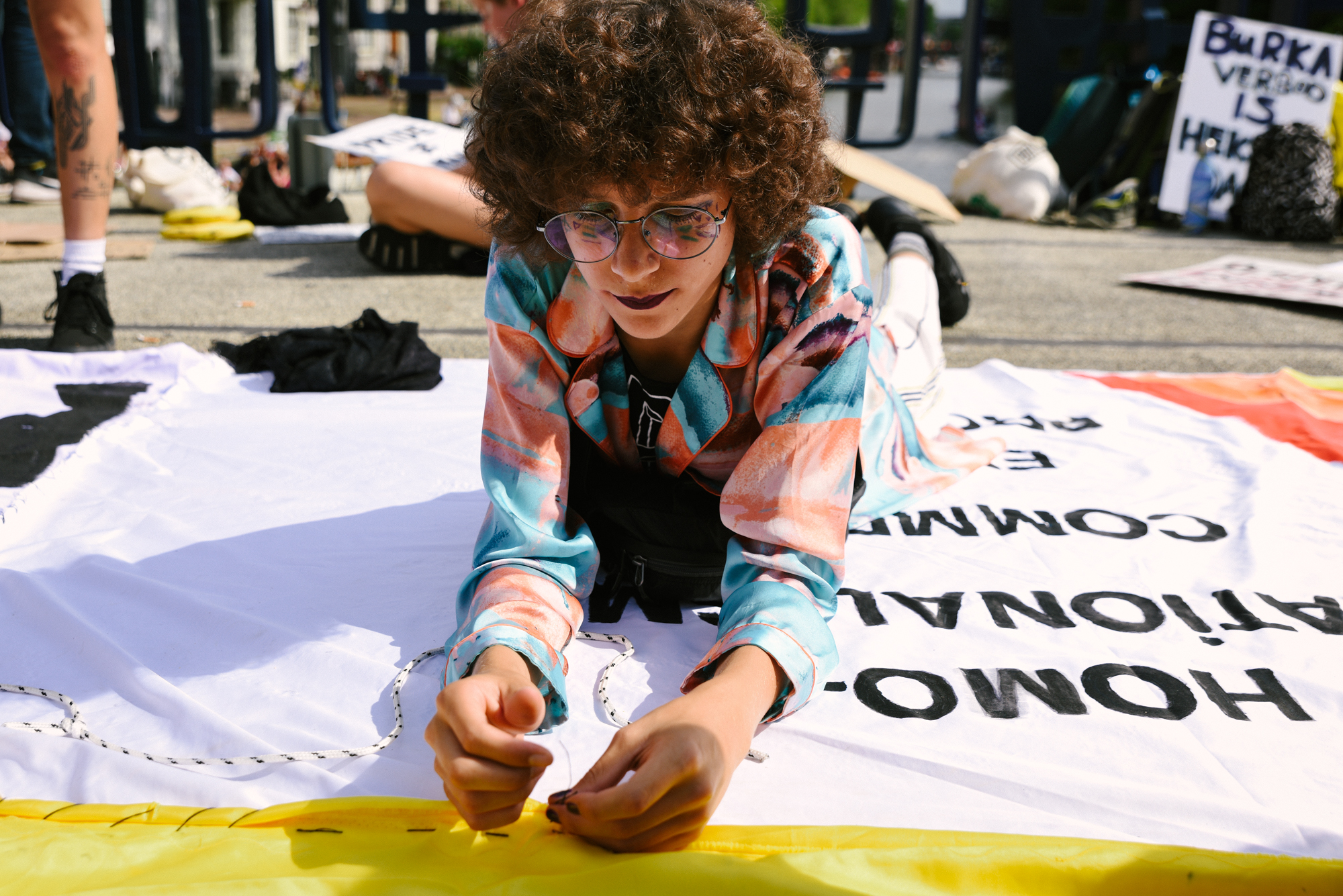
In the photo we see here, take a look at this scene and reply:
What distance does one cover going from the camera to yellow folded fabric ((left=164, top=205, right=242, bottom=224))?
17.4 ft

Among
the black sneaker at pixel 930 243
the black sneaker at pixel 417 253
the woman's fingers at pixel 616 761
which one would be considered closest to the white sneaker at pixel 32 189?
the black sneaker at pixel 417 253

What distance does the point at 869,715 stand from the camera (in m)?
1.23

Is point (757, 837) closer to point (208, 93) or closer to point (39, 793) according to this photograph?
point (39, 793)

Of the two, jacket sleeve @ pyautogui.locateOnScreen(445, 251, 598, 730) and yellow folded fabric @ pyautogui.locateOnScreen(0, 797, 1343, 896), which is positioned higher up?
jacket sleeve @ pyautogui.locateOnScreen(445, 251, 598, 730)

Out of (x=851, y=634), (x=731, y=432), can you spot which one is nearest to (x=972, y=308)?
(x=851, y=634)

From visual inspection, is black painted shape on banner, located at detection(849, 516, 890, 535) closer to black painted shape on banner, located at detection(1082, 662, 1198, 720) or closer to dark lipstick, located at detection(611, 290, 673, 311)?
black painted shape on banner, located at detection(1082, 662, 1198, 720)

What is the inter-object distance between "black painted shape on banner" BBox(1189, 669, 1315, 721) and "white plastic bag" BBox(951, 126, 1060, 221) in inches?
240

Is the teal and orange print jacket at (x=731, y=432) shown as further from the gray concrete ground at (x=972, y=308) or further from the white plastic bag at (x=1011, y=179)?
the white plastic bag at (x=1011, y=179)

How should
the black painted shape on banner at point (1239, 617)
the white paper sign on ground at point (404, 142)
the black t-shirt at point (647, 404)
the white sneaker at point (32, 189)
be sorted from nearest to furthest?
the black t-shirt at point (647, 404) < the black painted shape on banner at point (1239, 617) < the white paper sign on ground at point (404, 142) < the white sneaker at point (32, 189)

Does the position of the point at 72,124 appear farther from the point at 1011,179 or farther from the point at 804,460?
the point at 1011,179

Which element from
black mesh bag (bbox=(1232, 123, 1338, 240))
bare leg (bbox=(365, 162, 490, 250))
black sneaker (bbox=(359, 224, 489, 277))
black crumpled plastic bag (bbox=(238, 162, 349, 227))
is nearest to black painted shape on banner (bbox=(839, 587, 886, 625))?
bare leg (bbox=(365, 162, 490, 250))

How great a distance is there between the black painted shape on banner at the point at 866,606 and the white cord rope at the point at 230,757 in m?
0.40

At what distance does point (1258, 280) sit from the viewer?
425 cm

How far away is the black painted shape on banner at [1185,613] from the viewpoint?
4.77 feet
